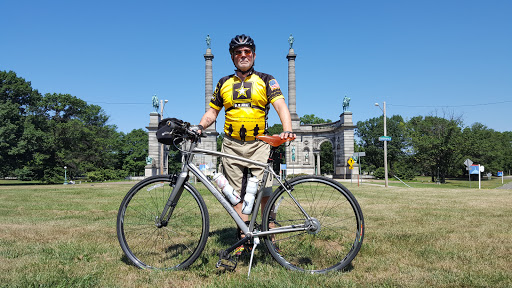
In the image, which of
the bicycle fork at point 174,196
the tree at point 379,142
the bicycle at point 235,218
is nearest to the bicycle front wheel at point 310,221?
the bicycle at point 235,218

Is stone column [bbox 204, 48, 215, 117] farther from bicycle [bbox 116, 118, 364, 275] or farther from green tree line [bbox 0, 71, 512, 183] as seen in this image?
bicycle [bbox 116, 118, 364, 275]

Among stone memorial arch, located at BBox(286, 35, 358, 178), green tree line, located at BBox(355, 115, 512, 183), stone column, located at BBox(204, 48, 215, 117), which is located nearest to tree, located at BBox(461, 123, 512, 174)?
green tree line, located at BBox(355, 115, 512, 183)

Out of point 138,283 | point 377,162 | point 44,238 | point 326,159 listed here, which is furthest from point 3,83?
point 377,162

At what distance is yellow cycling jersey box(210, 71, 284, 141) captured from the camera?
3.79 metres

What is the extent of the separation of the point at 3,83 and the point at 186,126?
46376mm

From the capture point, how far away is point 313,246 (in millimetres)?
3732

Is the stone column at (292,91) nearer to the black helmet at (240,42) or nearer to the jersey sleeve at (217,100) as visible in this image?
the jersey sleeve at (217,100)

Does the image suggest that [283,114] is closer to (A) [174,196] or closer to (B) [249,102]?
(B) [249,102]

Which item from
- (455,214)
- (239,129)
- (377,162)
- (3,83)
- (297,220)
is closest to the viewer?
(297,220)

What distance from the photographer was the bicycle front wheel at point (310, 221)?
3.15m

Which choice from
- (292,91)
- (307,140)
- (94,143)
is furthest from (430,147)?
(94,143)

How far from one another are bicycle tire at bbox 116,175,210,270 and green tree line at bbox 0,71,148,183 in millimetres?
39238

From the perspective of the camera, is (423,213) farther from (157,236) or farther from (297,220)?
(157,236)

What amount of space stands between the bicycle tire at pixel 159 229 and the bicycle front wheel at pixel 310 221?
702 millimetres
